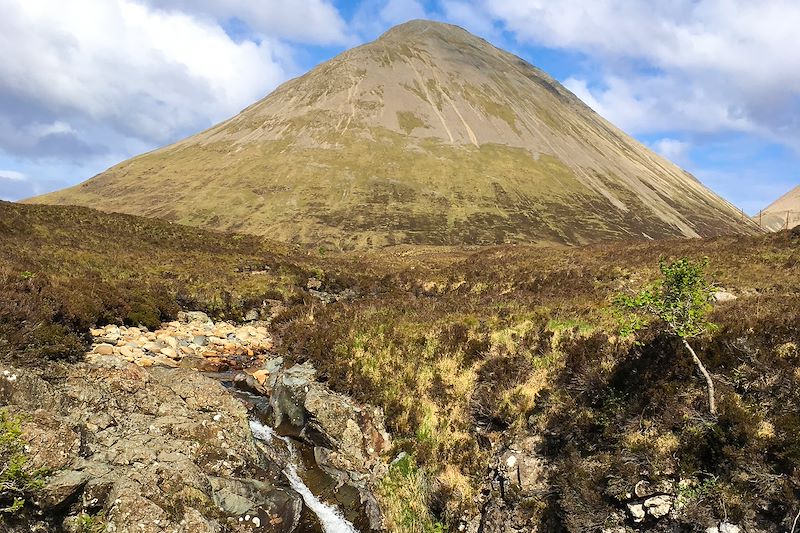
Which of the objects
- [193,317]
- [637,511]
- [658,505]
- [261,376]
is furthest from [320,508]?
[193,317]

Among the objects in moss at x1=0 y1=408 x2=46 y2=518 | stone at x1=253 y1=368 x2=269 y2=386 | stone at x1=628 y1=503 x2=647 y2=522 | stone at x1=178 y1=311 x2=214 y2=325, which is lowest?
stone at x1=628 y1=503 x2=647 y2=522

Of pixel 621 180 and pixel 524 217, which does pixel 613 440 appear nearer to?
pixel 524 217

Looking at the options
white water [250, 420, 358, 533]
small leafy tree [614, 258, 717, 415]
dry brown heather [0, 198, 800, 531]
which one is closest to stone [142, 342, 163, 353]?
dry brown heather [0, 198, 800, 531]

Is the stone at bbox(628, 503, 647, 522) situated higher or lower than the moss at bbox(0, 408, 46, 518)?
lower

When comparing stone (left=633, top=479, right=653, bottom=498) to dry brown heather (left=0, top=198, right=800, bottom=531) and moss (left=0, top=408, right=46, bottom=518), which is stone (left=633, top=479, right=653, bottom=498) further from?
moss (left=0, top=408, right=46, bottom=518)

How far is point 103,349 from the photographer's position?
58.1ft

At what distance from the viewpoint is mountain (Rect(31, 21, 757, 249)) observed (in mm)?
131875

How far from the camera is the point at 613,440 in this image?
33.8 ft

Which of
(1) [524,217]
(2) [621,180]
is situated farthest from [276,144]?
(2) [621,180]

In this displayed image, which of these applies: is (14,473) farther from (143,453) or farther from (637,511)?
(637,511)

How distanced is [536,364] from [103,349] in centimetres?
1596

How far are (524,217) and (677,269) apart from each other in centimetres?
13753

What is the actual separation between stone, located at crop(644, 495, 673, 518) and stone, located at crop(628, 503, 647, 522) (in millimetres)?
105

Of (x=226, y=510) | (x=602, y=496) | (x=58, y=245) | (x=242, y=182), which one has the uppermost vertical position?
(x=242, y=182)
